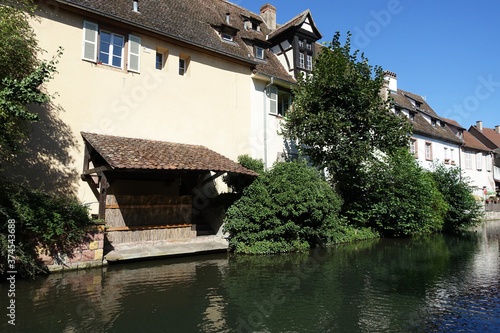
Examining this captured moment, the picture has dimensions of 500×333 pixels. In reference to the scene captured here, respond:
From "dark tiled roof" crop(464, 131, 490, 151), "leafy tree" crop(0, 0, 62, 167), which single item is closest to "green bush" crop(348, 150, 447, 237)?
"leafy tree" crop(0, 0, 62, 167)

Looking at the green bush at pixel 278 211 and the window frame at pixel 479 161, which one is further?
the window frame at pixel 479 161

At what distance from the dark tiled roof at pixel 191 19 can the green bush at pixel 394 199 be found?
7.00 metres

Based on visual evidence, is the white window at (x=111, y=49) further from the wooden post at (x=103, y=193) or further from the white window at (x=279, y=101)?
the white window at (x=279, y=101)

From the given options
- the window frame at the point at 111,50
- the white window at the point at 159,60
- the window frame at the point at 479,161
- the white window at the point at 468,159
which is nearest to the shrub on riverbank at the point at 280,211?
the white window at the point at 159,60

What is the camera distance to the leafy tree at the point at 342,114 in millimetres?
14445

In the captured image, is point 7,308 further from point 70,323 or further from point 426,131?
point 426,131

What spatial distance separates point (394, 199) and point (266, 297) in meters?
11.5

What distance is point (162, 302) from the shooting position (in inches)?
247

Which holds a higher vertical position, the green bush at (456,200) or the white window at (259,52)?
the white window at (259,52)

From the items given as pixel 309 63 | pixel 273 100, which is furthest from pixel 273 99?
pixel 309 63

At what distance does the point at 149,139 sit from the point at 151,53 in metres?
3.40

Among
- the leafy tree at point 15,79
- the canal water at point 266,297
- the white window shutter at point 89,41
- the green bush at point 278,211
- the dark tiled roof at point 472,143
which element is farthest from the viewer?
the dark tiled roof at point 472,143

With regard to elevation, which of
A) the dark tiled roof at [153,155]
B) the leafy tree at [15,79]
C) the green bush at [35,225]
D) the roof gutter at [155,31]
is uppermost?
the roof gutter at [155,31]

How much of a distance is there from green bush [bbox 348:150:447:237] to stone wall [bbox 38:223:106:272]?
1160 centimetres
